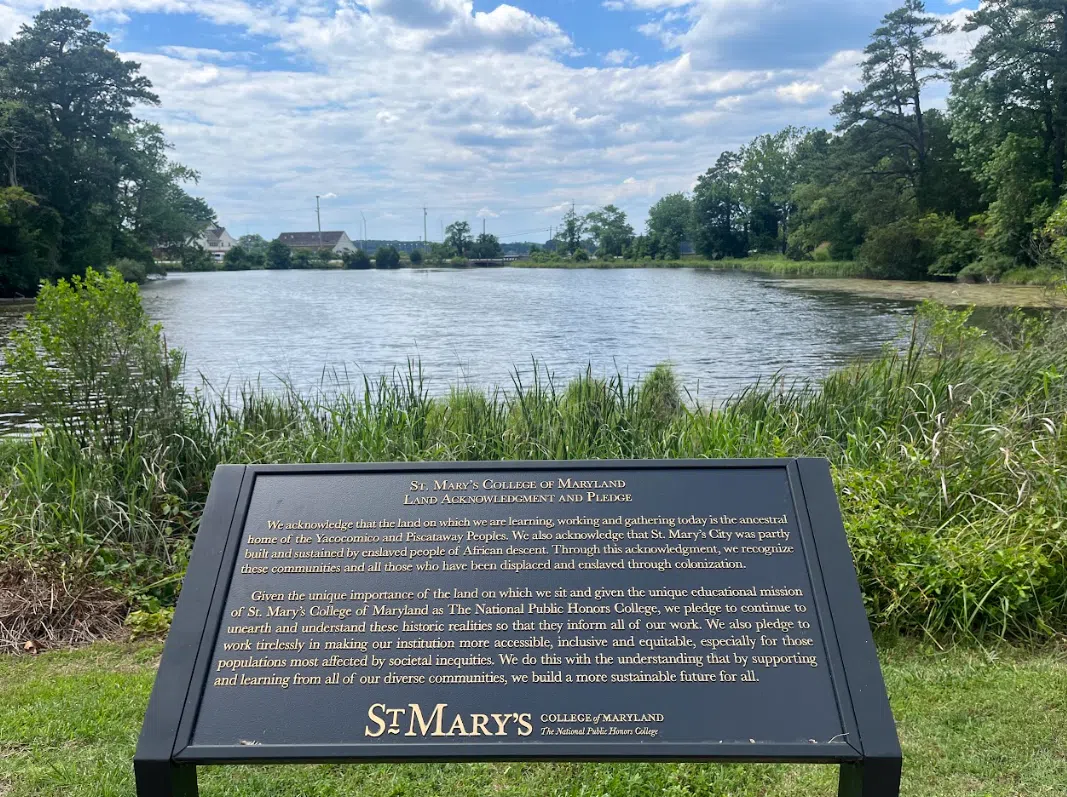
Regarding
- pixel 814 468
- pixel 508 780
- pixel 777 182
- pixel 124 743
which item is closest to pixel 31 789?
pixel 124 743

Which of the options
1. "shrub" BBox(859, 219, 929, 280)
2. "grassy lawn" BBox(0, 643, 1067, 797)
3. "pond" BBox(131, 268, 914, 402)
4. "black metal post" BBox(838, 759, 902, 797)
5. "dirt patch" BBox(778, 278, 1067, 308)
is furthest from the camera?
"shrub" BBox(859, 219, 929, 280)

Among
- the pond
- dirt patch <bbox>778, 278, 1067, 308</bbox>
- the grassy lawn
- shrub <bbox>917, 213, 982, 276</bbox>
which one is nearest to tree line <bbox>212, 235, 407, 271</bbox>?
the pond

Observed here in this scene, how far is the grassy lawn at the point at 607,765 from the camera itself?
10.8 feet

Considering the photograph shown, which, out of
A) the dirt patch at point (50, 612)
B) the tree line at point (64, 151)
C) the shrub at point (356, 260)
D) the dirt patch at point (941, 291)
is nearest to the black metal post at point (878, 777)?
the dirt patch at point (50, 612)

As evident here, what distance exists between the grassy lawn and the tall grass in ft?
2.08

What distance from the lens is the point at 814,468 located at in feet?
10.0

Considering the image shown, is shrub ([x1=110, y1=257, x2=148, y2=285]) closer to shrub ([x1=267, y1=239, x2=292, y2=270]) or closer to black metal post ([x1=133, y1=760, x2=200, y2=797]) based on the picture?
black metal post ([x1=133, y1=760, x2=200, y2=797])

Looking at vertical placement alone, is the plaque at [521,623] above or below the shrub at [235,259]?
above

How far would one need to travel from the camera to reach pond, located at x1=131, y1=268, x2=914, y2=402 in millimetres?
16922

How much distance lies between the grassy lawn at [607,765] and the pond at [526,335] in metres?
4.65

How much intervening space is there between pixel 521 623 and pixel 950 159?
56.5 m

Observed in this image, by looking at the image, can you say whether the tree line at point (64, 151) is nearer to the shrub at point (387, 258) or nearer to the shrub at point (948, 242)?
the shrub at point (948, 242)

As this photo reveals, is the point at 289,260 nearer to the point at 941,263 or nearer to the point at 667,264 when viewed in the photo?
the point at 667,264

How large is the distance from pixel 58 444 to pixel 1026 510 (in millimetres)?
6568
